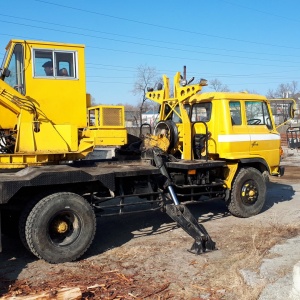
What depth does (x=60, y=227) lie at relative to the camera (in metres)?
6.30

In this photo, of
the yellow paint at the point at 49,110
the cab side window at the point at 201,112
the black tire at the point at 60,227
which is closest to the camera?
the black tire at the point at 60,227

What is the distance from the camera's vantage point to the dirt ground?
519cm

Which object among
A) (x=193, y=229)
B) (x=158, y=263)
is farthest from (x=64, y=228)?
(x=193, y=229)

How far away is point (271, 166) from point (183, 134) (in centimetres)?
252

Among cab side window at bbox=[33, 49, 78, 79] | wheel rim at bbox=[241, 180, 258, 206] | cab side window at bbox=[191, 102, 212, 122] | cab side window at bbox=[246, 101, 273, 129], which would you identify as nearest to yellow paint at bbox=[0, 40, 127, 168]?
cab side window at bbox=[33, 49, 78, 79]

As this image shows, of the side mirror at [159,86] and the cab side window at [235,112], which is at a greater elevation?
the side mirror at [159,86]

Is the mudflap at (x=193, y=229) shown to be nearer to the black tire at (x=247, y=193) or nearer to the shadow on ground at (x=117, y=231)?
the shadow on ground at (x=117, y=231)

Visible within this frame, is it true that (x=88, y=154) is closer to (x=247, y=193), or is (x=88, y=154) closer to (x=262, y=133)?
(x=247, y=193)

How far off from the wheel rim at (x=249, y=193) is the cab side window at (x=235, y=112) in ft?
4.41

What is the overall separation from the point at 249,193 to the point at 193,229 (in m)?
2.83

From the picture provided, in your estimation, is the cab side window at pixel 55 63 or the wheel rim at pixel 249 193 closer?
the cab side window at pixel 55 63

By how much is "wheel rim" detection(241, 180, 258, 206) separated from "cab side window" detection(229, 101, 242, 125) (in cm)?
134

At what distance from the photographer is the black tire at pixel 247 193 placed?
9.06m

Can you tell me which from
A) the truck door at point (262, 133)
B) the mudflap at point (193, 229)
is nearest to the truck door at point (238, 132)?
the truck door at point (262, 133)
